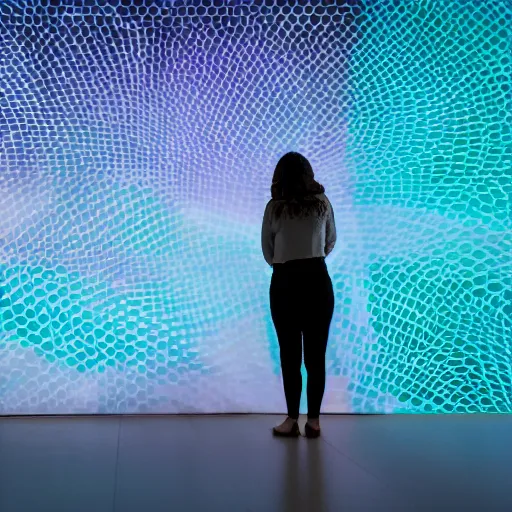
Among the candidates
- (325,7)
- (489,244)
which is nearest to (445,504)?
(489,244)

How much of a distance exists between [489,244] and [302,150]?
1139mm

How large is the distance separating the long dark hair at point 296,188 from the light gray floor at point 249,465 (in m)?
1.02

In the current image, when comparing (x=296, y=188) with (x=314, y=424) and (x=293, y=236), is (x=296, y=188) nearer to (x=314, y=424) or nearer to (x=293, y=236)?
(x=293, y=236)

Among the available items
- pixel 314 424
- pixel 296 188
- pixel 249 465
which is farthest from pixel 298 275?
pixel 249 465

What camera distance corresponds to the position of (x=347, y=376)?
170 inches

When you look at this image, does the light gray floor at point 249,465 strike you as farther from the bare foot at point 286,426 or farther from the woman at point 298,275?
the woman at point 298,275

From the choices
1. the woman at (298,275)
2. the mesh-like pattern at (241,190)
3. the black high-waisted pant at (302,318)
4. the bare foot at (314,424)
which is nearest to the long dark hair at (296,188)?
the woman at (298,275)

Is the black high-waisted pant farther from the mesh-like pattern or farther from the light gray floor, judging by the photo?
the mesh-like pattern

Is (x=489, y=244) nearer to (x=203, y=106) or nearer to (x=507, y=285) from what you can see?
(x=507, y=285)

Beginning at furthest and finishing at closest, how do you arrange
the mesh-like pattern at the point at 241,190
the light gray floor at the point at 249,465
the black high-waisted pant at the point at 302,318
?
the mesh-like pattern at the point at 241,190, the black high-waisted pant at the point at 302,318, the light gray floor at the point at 249,465

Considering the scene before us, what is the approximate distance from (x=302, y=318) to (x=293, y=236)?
1.22 ft

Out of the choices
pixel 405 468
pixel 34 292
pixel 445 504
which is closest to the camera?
pixel 445 504

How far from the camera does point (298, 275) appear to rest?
3.54 metres

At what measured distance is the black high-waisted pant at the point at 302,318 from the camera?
11.6ft
